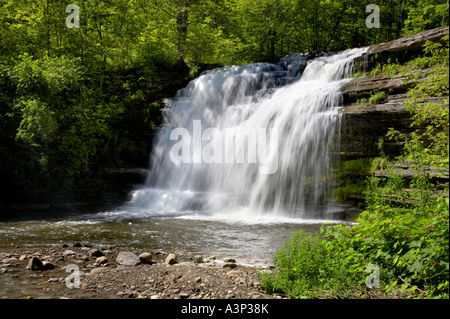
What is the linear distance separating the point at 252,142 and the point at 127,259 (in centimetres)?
776

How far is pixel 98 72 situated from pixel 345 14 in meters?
18.1

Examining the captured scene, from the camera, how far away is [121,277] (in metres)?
5.06

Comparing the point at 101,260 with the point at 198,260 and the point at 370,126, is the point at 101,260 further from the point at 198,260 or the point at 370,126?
the point at 370,126

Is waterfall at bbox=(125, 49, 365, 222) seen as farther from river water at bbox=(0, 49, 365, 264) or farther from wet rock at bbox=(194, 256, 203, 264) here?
wet rock at bbox=(194, 256, 203, 264)

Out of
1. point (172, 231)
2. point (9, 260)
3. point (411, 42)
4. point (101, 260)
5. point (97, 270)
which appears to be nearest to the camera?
point (97, 270)

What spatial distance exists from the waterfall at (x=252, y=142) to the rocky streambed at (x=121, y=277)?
17.6 feet

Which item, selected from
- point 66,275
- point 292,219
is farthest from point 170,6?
point 66,275

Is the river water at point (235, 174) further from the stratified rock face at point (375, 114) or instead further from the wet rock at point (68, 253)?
the wet rock at point (68, 253)

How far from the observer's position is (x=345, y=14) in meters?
24.2

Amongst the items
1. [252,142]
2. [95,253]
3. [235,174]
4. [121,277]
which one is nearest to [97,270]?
[121,277]

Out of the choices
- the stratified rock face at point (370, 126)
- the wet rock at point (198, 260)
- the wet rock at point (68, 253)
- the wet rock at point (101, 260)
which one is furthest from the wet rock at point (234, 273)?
the stratified rock face at point (370, 126)

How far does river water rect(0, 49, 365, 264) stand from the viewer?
8562 millimetres


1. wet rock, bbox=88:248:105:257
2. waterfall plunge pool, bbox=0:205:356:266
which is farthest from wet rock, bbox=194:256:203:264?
wet rock, bbox=88:248:105:257
